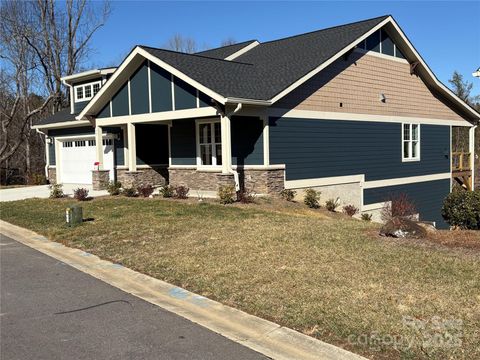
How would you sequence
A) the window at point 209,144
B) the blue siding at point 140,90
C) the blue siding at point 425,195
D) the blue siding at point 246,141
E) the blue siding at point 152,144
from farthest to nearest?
the blue siding at point 425,195
the blue siding at point 152,144
the blue siding at point 140,90
the window at point 209,144
the blue siding at point 246,141

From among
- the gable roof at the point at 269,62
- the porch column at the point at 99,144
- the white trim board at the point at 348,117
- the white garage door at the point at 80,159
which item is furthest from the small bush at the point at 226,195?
the white garage door at the point at 80,159

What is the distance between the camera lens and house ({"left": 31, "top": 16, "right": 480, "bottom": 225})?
16281mm

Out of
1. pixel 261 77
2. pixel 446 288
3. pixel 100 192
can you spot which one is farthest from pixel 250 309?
pixel 100 192

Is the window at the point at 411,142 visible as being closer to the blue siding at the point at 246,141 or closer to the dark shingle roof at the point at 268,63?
the dark shingle roof at the point at 268,63

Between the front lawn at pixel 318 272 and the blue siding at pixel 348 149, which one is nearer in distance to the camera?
the front lawn at pixel 318 272

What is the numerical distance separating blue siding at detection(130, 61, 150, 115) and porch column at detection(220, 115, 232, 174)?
412 cm

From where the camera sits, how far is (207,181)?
57.8 feet

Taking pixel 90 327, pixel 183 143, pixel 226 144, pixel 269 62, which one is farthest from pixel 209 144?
pixel 90 327

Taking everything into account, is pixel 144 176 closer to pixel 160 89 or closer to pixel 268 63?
pixel 160 89

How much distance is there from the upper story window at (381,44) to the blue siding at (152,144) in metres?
9.27

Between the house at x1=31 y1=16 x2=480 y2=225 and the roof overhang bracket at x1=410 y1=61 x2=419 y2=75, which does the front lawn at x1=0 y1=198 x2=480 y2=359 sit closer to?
Answer: the house at x1=31 y1=16 x2=480 y2=225

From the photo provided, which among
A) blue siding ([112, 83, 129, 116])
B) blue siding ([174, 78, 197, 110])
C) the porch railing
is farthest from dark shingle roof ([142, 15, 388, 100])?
the porch railing

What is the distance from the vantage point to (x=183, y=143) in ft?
62.4

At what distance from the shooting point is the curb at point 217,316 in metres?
4.33
